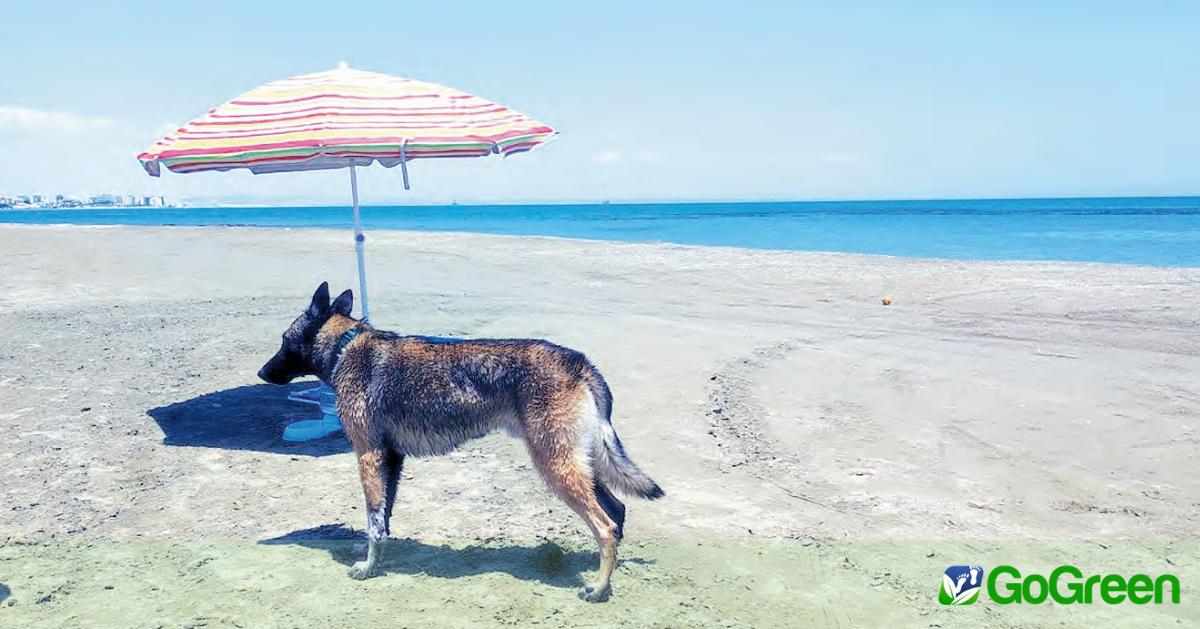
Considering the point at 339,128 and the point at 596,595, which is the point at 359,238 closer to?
the point at 339,128

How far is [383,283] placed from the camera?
752 inches

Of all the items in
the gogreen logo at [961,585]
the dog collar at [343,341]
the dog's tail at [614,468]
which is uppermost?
the dog collar at [343,341]

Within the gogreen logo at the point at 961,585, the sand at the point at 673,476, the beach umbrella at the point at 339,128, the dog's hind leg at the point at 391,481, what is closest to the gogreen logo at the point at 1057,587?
the gogreen logo at the point at 961,585

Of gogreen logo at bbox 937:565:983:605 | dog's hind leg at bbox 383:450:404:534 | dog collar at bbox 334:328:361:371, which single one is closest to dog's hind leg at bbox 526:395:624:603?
dog's hind leg at bbox 383:450:404:534

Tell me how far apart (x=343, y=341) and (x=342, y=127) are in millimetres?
2379

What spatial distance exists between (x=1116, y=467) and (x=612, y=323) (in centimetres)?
752

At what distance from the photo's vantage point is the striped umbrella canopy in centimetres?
650

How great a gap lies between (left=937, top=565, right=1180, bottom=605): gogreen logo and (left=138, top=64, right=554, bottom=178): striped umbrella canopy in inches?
182

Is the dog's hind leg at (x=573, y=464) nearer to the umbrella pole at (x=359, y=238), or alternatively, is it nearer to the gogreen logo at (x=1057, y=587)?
the gogreen logo at (x=1057, y=587)

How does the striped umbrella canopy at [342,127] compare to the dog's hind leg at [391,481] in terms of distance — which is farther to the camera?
the striped umbrella canopy at [342,127]

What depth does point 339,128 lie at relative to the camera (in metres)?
6.56

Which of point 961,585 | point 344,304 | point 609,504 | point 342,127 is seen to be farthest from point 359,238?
point 961,585

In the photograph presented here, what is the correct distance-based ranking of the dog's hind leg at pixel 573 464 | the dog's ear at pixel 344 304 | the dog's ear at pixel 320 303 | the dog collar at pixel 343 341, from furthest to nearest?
the dog's ear at pixel 344 304, the dog's ear at pixel 320 303, the dog collar at pixel 343 341, the dog's hind leg at pixel 573 464

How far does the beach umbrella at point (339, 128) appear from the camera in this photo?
6.50 m
